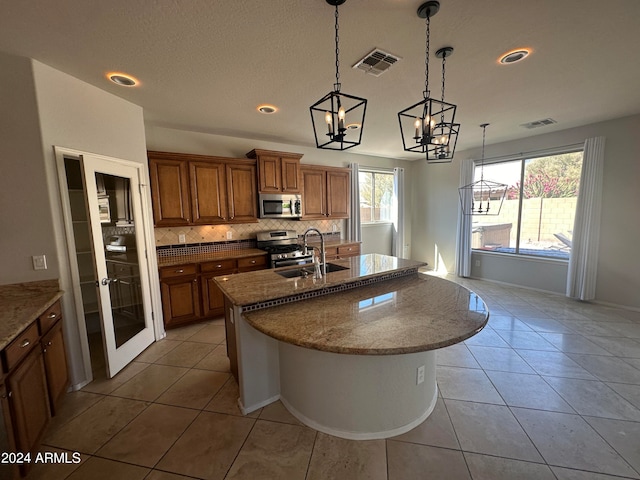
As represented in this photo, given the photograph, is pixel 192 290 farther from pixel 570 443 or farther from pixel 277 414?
pixel 570 443

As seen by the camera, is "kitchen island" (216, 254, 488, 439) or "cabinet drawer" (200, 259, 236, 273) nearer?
"kitchen island" (216, 254, 488, 439)

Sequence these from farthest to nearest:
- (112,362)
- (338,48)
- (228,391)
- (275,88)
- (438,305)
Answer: (275,88)
(112,362)
(228,391)
(338,48)
(438,305)

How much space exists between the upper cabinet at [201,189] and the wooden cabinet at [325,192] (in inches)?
39.5

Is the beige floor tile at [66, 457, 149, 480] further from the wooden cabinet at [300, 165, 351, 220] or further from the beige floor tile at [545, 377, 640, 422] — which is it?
the wooden cabinet at [300, 165, 351, 220]

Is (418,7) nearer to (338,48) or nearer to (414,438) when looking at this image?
(338,48)

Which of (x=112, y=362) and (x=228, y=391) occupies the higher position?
(x=112, y=362)

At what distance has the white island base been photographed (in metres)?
1.71

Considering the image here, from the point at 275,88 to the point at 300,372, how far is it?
8.67 feet

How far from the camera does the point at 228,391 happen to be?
2.29 m

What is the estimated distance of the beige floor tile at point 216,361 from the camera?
2.64m

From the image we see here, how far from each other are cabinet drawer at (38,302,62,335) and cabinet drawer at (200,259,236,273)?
1.56m

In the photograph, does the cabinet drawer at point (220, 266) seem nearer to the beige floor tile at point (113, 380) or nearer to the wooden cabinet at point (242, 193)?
the wooden cabinet at point (242, 193)

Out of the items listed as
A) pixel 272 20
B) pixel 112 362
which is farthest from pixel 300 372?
pixel 272 20

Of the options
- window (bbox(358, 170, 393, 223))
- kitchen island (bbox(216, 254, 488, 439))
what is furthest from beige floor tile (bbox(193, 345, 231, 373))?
window (bbox(358, 170, 393, 223))
